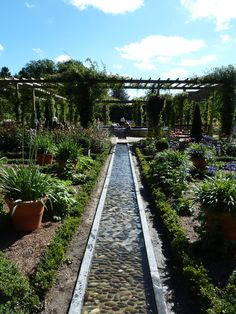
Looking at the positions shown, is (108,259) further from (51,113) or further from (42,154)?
(51,113)

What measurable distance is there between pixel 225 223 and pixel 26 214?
8.16 feet

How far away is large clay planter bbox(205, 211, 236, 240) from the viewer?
3853 mm

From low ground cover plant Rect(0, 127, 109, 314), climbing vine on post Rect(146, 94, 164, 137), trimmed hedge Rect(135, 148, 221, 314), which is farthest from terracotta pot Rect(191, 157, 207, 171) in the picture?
climbing vine on post Rect(146, 94, 164, 137)

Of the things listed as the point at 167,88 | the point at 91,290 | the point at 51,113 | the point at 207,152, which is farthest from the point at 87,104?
the point at 91,290

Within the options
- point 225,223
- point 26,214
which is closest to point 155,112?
point 26,214

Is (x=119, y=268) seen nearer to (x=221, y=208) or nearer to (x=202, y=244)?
(x=202, y=244)

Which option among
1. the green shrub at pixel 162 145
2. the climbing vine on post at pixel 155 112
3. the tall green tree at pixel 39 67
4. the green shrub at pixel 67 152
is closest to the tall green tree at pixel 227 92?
the climbing vine on post at pixel 155 112

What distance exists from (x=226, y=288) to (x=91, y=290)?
4.05 feet

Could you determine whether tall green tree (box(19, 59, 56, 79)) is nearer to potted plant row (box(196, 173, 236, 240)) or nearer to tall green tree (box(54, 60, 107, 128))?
tall green tree (box(54, 60, 107, 128))

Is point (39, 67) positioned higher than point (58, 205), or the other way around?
point (39, 67)

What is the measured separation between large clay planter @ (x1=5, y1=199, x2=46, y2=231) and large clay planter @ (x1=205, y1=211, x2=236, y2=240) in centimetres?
219

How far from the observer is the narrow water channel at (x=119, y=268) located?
305cm

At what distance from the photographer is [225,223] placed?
388 centimetres

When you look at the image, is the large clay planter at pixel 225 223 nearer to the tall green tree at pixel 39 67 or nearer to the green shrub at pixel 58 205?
the green shrub at pixel 58 205
